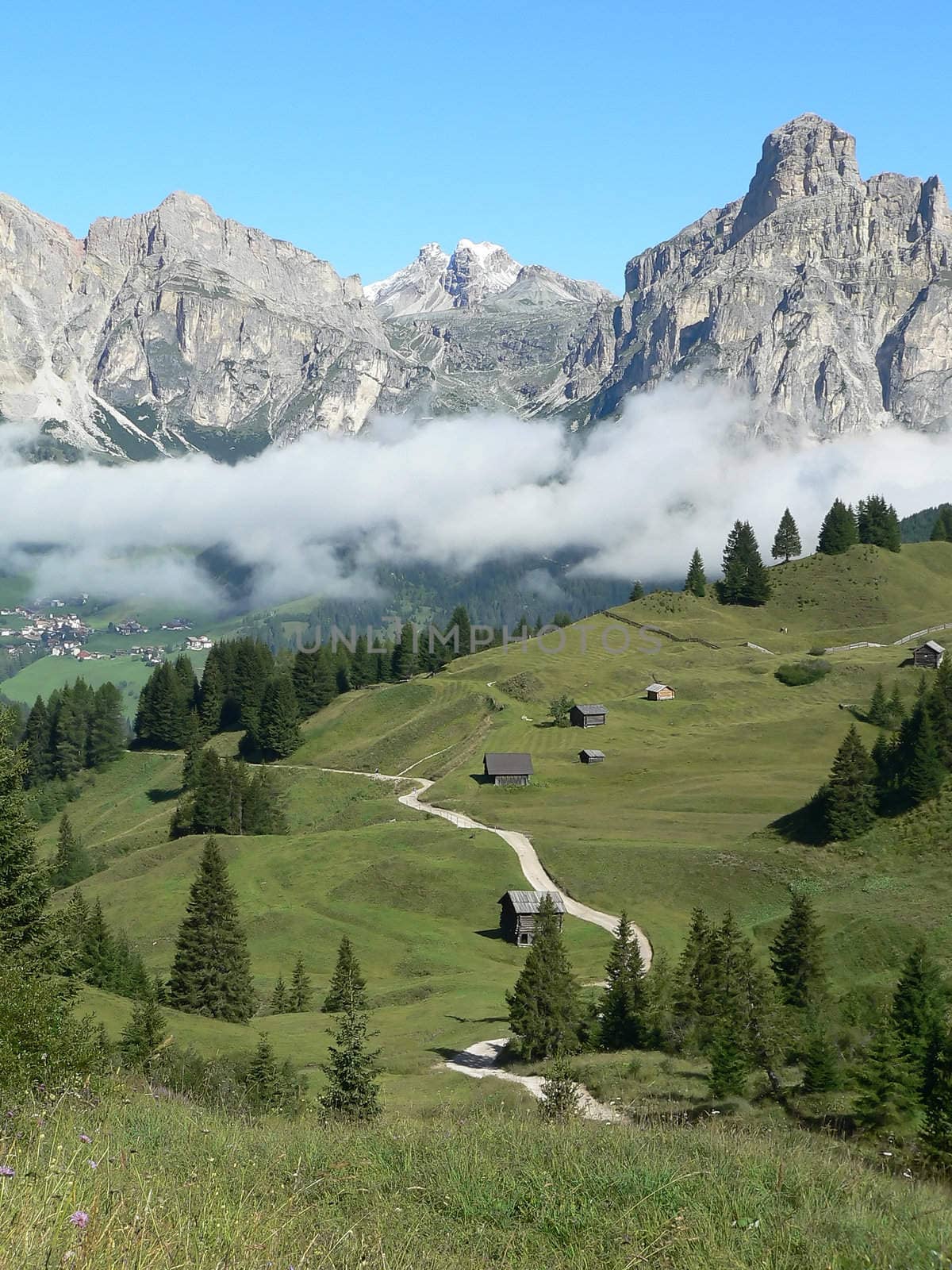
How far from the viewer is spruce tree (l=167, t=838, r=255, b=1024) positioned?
63250mm

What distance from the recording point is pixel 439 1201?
9977 mm

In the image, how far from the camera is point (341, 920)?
86000 mm

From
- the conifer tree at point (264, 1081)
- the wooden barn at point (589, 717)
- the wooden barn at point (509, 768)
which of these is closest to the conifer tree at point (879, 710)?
the wooden barn at point (589, 717)

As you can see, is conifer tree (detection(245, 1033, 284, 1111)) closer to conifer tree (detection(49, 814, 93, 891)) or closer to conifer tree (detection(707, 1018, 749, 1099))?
conifer tree (detection(707, 1018, 749, 1099))

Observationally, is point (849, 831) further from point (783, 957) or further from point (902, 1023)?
point (902, 1023)

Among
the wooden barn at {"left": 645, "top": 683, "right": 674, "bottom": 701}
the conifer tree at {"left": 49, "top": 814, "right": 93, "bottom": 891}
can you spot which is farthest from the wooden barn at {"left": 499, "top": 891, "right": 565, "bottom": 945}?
the wooden barn at {"left": 645, "top": 683, "right": 674, "bottom": 701}

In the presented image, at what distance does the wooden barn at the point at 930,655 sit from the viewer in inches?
5635

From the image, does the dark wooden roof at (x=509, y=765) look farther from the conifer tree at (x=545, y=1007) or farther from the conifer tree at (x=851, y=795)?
the conifer tree at (x=545, y=1007)

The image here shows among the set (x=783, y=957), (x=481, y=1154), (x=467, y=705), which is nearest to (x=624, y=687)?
(x=467, y=705)

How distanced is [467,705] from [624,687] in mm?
24178

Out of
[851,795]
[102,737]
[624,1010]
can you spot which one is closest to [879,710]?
[851,795]

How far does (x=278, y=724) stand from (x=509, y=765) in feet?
162

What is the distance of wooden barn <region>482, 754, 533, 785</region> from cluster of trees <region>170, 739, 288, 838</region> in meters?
25.4

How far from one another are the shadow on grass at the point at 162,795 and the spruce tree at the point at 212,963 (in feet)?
292
